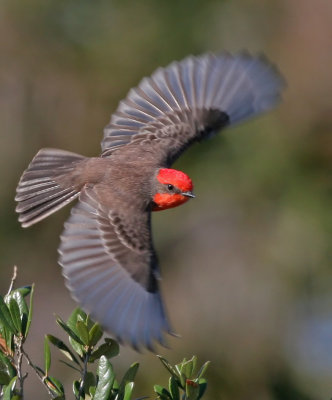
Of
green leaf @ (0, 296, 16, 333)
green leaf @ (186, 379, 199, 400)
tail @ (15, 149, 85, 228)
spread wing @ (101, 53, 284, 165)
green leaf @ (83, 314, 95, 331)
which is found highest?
spread wing @ (101, 53, 284, 165)

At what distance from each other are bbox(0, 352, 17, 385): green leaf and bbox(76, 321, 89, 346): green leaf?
0.28 m

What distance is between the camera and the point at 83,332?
3.20 metres

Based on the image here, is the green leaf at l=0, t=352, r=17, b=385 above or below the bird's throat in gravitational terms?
below

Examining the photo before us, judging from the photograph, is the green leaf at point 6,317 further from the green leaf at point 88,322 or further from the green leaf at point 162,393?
the green leaf at point 162,393

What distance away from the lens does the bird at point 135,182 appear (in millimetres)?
4066

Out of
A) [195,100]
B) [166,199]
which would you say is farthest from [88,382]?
[195,100]

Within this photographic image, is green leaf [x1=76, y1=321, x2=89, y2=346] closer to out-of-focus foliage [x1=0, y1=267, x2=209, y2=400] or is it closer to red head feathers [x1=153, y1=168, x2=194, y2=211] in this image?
out-of-focus foliage [x1=0, y1=267, x2=209, y2=400]

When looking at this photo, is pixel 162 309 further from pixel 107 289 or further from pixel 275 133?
pixel 275 133

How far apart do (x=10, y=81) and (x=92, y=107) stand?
2.50 feet

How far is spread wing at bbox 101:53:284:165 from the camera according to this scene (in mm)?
5543

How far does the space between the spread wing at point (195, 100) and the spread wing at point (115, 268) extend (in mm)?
990

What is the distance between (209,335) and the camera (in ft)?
24.0

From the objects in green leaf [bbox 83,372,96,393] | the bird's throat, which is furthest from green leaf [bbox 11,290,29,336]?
the bird's throat

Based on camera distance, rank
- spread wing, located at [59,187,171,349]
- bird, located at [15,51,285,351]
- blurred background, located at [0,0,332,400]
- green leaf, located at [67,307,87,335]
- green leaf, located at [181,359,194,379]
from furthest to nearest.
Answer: blurred background, located at [0,0,332,400] → bird, located at [15,51,285,351] → spread wing, located at [59,187,171,349] → green leaf, located at [67,307,87,335] → green leaf, located at [181,359,194,379]
